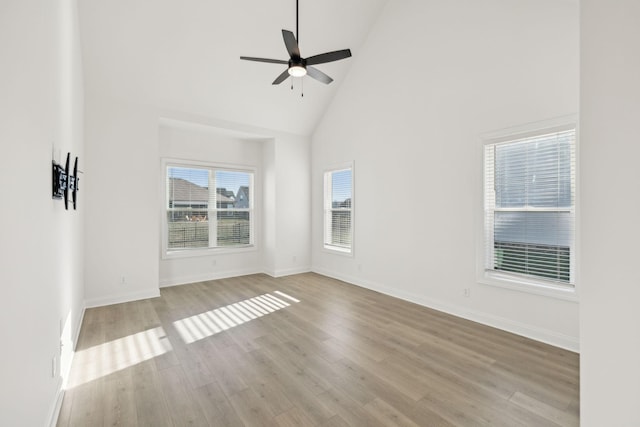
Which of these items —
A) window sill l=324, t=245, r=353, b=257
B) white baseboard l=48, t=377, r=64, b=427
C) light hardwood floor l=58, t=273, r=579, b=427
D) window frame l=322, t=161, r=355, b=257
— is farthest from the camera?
window sill l=324, t=245, r=353, b=257

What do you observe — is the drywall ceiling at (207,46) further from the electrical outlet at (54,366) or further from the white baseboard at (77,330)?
the electrical outlet at (54,366)

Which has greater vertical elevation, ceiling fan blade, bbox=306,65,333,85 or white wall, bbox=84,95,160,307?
ceiling fan blade, bbox=306,65,333,85

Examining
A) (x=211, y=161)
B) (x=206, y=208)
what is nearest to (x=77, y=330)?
(x=206, y=208)

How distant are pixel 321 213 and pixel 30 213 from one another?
5.06m

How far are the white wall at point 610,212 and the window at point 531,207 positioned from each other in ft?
7.13

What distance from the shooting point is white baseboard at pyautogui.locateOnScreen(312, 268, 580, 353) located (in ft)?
9.71

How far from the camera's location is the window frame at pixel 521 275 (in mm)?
2904

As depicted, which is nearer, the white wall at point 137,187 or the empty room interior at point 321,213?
the empty room interior at point 321,213

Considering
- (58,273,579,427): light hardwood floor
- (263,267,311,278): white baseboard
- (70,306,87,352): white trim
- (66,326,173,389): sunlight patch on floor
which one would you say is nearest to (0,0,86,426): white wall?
(66,326,173,389): sunlight patch on floor

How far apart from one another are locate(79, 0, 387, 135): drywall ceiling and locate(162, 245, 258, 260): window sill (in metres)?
2.57

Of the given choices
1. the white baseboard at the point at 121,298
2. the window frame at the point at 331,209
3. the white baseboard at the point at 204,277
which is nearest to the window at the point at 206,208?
the white baseboard at the point at 204,277

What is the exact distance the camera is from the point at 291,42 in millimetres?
2832

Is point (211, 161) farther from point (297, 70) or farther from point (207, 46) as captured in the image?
point (297, 70)

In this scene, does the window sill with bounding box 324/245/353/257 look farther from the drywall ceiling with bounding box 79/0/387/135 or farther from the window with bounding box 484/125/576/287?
the drywall ceiling with bounding box 79/0/387/135
